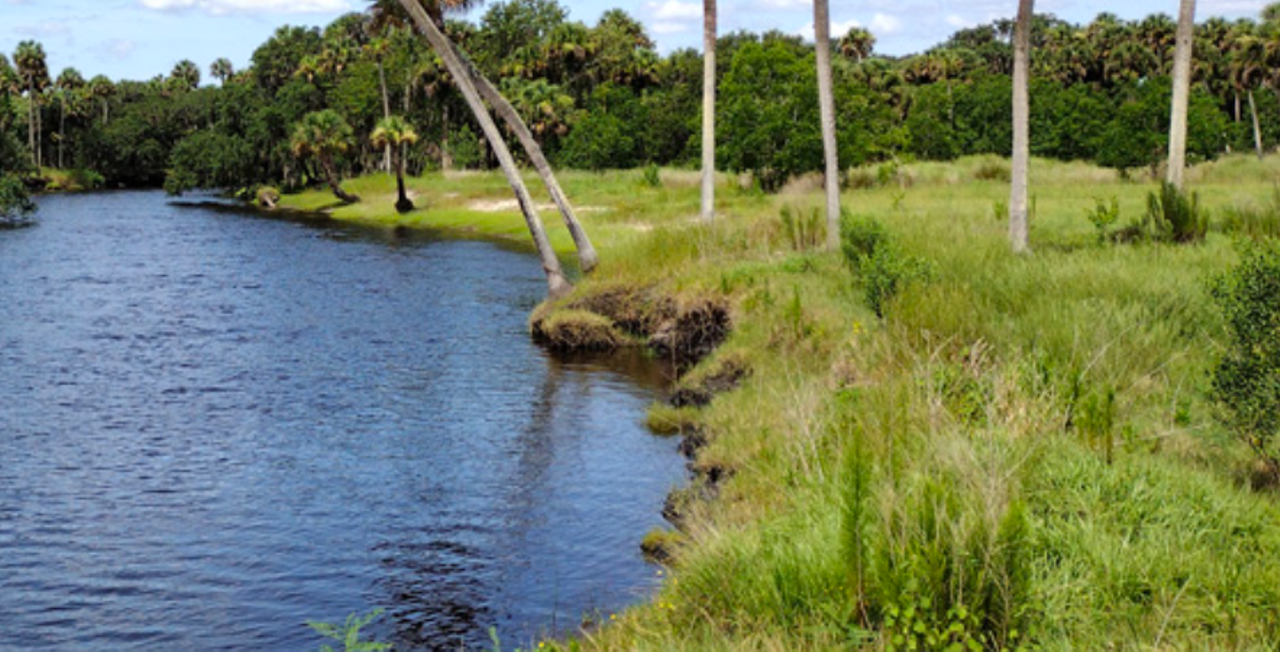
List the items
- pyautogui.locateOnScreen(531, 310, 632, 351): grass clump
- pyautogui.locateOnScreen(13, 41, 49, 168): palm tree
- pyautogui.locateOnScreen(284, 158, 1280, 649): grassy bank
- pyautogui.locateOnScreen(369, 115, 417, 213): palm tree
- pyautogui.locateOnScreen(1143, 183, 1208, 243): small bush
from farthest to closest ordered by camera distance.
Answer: pyautogui.locateOnScreen(13, 41, 49, 168): palm tree
pyautogui.locateOnScreen(369, 115, 417, 213): palm tree
pyautogui.locateOnScreen(531, 310, 632, 351): grass clump
pyautogui.locateOnScreen(1143, 183, 1208, 243): small bush
pyautogui.locateOnScreen(284, 158, 1280, 649): grassy bank

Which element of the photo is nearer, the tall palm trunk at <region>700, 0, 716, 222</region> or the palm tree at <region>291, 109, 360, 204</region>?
the tall palm trunk at <region>700, 0, 716, 222</region>

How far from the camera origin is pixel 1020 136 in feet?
77.3

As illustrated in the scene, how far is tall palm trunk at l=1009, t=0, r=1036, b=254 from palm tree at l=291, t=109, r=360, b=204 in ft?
224

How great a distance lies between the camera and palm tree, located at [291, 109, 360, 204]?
85312 millimetres

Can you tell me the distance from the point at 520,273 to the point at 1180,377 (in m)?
32.7

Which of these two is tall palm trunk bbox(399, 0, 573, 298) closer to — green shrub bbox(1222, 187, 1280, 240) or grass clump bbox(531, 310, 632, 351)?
grass clump bbox(531, 310, 632, 351)

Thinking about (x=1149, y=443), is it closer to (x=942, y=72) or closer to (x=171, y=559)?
(x=171, y=559)

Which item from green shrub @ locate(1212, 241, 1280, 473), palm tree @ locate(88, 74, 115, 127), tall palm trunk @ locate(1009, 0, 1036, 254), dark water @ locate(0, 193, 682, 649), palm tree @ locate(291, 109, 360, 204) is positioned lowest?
dark water @ locate(0, 193, 682, 649)

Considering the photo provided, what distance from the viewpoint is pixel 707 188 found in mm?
35438

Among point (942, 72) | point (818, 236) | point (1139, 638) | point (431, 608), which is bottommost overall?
point (431, 608)

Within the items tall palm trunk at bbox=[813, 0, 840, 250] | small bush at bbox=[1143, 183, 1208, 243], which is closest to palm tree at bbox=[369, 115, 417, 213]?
tall palm trunk at bbox=[813, 0, 840, 250]

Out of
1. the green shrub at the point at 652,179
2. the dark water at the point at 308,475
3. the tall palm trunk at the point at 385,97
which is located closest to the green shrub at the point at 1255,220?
the dark water at the point at 308,475

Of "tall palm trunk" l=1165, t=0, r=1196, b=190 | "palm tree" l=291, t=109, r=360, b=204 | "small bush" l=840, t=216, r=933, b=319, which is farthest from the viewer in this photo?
"palm tree" l=291, t=109, r=360, b=204

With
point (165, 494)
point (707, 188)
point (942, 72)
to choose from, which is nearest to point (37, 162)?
point (942, 72)
